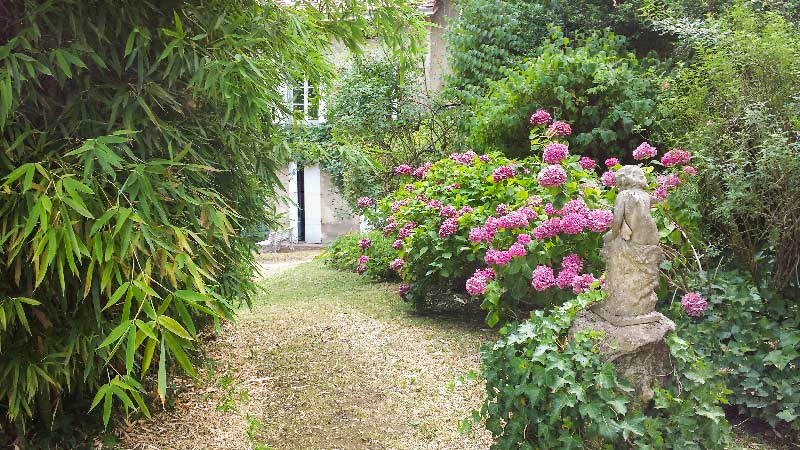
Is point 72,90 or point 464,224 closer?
point 72,90

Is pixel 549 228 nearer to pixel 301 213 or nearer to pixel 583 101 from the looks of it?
pixel 583 101

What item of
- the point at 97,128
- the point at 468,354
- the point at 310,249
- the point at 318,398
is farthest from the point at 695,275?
the point at 310,249

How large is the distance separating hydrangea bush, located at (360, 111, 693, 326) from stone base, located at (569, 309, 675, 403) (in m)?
0.26

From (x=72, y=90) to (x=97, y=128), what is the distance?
0.26 metres

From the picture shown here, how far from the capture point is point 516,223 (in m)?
3.21

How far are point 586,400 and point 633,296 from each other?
48cm

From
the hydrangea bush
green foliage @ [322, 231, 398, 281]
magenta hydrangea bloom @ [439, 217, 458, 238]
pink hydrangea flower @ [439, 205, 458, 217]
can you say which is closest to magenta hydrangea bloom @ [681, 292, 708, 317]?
the hydrangea bush

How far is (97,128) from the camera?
2.52 metres

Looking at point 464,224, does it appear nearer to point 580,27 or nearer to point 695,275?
point 695,275

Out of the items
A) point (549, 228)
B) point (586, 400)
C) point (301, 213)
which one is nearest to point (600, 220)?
point (549, 228)

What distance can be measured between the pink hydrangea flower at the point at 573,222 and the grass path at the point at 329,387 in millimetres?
1067

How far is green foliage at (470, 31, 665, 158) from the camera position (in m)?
5.20

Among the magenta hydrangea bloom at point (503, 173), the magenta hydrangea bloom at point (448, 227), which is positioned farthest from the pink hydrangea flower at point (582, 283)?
the magenta hydrangea bloom at point (448, 227)

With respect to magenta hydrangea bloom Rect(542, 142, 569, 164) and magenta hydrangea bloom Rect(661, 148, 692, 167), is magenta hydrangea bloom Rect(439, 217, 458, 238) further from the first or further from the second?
magenta hydrangea bloom Rect(661, 148, 692, 167)
